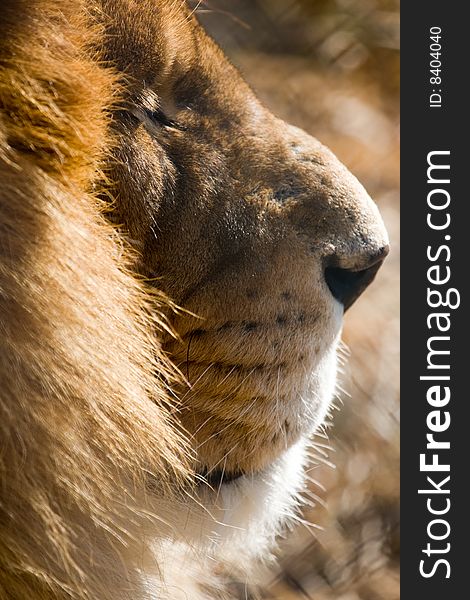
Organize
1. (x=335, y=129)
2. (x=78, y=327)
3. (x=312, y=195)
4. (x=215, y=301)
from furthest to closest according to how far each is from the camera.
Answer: (x=335, y=129) → (x=312, y=195) → (x=215, y=301) → (x=78, y=327)

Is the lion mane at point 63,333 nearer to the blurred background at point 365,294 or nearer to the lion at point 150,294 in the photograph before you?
the lion at point 150,294

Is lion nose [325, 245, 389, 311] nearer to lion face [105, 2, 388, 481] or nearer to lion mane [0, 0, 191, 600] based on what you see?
lion face [105, 2, 388, 481]

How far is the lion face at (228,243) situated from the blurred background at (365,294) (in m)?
0.40

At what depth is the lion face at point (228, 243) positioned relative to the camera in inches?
63.6

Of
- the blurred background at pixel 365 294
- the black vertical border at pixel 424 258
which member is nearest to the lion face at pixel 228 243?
the blurred background at pixel 365 294

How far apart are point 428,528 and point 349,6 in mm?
2804

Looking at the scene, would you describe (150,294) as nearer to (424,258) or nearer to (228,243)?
(228,243)

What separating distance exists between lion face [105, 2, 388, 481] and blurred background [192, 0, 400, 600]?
40cm

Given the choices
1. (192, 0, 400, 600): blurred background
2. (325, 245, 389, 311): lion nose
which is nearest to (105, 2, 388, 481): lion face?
(325, 245, 389, 311): lion nose

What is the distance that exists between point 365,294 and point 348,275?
219cm

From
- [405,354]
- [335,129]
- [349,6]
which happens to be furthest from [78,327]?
[349,6]

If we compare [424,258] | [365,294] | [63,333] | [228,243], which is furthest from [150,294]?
[365,294]

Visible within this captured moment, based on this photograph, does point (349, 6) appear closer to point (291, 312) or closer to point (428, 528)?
point (428, 528)

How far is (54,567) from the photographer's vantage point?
4.67 ft
